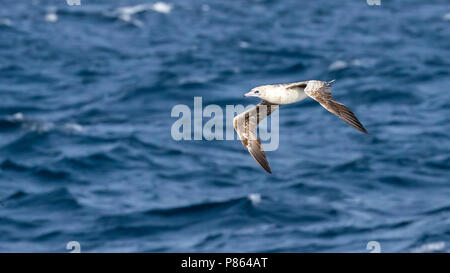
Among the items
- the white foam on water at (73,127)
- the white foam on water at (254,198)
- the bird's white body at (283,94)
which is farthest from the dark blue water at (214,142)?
the bird's white body at (283,94)

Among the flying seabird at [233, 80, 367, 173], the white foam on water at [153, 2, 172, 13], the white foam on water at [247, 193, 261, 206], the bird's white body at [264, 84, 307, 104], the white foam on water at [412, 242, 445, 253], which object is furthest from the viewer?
the white foam on water at [153, 2, 172, 13]

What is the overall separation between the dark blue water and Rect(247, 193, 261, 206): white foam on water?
19cm

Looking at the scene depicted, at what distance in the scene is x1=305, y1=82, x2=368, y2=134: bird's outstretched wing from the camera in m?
14.6

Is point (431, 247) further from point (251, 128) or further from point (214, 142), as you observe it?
point (251, 128)

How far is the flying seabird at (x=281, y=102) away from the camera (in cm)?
1479

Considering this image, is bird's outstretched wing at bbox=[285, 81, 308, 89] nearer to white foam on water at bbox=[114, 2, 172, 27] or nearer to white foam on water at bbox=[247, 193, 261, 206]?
white foam on water at bbox=[247, 193, 261, 206]

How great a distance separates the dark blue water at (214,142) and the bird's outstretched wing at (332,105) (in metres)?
20.5

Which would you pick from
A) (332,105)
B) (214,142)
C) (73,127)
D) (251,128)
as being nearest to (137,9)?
(73,127)

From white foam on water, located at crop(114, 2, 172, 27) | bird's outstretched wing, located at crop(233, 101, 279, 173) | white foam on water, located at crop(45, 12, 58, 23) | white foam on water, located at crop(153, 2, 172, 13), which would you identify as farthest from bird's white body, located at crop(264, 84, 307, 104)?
white foam on water, located at crop(153, 2, 172, 13)

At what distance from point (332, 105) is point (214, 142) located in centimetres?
3147

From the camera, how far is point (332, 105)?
591 inches

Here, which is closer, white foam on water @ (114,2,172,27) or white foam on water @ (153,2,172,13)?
white foam on water @ (114,2,172,27)
